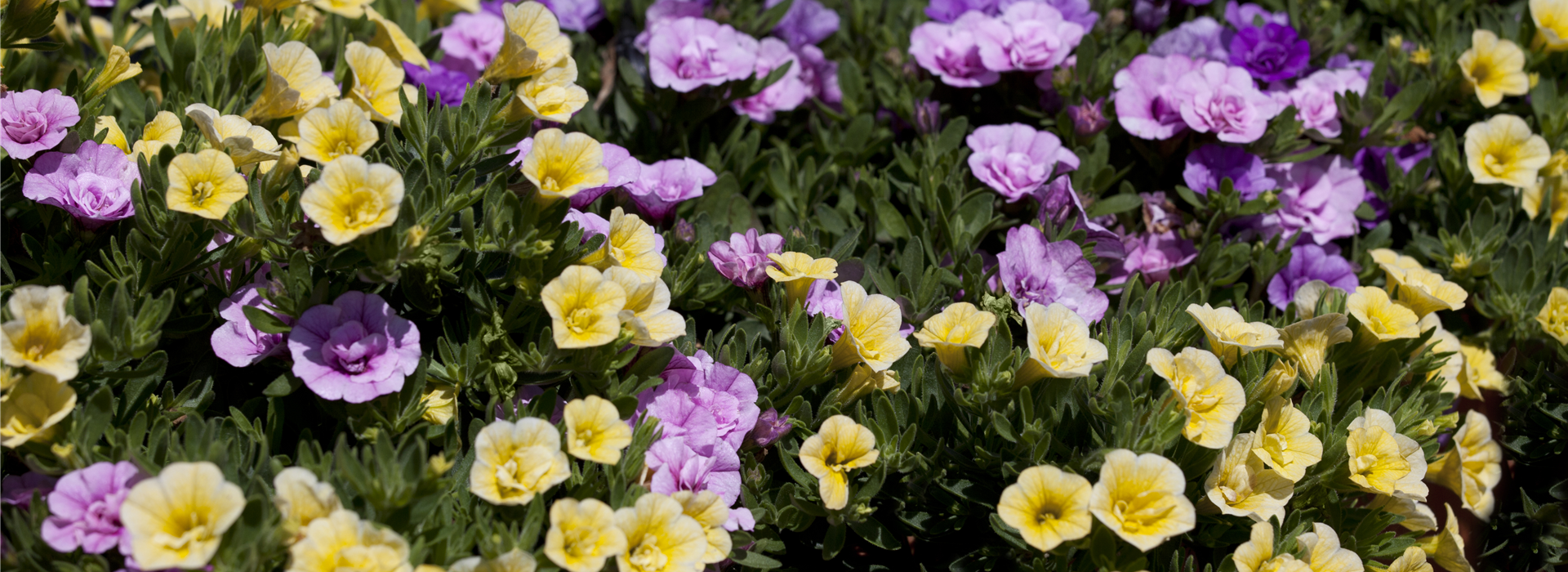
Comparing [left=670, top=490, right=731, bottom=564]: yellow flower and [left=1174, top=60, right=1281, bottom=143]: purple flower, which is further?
[left=1174, top=60, right=1281, bottom=143]: purple flower

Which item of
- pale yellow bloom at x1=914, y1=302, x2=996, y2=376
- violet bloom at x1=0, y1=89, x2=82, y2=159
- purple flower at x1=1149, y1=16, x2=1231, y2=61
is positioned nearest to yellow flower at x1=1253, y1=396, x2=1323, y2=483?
pale yellow bloom at x1=914, y1=302, x2=996, y2=376

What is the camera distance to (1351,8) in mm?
4457

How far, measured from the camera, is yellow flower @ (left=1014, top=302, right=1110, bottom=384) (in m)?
2.24

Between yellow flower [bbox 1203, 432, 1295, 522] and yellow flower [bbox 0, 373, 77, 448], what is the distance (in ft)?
7.29

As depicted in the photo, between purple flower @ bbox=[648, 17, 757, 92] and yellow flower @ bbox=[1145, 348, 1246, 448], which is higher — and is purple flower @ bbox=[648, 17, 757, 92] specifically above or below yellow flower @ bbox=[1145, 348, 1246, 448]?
above

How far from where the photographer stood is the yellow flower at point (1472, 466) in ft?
9.11

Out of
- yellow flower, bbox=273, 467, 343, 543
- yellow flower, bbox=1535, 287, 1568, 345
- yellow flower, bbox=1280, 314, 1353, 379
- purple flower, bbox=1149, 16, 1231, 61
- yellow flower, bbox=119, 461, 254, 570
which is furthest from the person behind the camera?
purple flower, bbox=1149, 16, 1231, 61

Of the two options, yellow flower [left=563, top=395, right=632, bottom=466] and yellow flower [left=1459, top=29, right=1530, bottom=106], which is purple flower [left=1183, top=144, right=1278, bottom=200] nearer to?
yellow flower [left=1459, top=29, right=1530, bottom=106]

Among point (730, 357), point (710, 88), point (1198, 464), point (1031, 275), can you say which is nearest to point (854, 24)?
point (710, 88)

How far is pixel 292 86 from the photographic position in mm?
2566

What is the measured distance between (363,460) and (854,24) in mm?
2616

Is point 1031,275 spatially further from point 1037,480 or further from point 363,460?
point 363,460

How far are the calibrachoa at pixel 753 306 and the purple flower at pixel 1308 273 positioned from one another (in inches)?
0.5

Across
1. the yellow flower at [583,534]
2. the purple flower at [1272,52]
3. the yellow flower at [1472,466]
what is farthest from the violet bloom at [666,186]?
the yellow flower at [1472,466]
